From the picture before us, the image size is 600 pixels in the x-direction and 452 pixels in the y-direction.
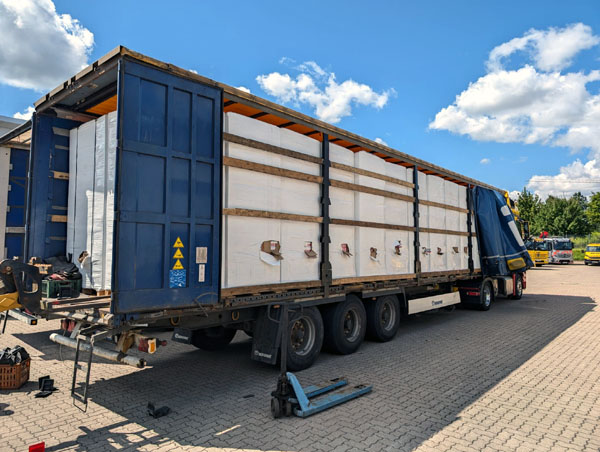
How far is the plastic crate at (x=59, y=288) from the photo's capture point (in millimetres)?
4816

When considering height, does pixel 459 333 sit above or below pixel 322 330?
below

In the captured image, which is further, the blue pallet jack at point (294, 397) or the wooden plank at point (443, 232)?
the wooden plank at point (443, 232)

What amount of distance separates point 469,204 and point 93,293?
9.77 meters

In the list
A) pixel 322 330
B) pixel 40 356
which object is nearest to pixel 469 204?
pixel 322 330

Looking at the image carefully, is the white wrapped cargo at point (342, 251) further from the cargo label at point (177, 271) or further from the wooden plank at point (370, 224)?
the cargo label at point (177, 271)

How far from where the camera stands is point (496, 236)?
12.1 metres

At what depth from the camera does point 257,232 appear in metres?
5.34

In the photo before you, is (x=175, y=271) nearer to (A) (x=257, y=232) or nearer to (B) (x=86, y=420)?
(A) (x=257, y=232)

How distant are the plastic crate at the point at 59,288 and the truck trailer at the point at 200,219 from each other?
0.17 metres

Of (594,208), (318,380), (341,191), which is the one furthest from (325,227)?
(594,208)

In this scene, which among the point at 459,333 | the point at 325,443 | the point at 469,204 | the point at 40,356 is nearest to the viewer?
the point at 325,443

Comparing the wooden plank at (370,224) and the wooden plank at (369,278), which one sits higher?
the wooden plank at (370,224)

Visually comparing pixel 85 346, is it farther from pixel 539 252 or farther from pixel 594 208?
pixel 594 208

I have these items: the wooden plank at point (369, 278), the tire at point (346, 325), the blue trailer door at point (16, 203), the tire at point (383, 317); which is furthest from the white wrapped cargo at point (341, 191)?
the blue trailer door at point (16, 203)
